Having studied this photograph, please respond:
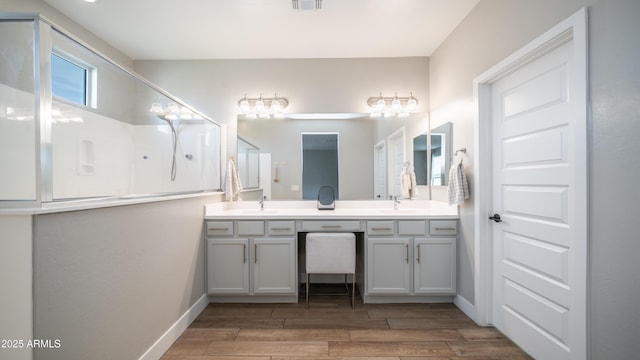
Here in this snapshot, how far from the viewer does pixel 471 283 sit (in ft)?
7.18

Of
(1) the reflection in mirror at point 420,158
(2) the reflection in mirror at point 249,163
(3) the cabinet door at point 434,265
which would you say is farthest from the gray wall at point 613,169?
(2) the reflection in mirror at point 249,163

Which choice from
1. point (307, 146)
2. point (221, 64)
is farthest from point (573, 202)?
point (221, 64)

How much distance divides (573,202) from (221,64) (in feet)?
10.9

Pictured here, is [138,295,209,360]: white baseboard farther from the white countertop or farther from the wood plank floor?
the white countertop

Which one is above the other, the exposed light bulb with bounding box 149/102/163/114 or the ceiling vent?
the ceiling vent

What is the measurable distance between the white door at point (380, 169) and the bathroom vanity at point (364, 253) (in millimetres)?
594

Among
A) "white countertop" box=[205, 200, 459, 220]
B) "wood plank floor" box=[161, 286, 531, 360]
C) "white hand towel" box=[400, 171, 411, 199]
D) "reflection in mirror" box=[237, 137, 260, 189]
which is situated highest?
"reflection in mirror" box=[237, 137, 260, 189]

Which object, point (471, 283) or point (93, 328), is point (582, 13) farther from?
point (93, 328)

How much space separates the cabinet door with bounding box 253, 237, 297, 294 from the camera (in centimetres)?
241

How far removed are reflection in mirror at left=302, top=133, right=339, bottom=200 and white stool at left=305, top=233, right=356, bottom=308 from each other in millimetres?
722

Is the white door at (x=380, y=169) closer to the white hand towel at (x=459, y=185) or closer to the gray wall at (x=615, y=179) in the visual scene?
the white hand towel at (x=459, y=185)

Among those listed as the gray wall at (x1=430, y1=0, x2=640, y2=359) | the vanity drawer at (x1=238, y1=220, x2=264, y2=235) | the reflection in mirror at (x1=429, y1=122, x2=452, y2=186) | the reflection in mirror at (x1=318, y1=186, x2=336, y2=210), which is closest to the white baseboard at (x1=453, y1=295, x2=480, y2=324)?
the gray wall at (x1=430, y1=0, x2=640, y2=359)

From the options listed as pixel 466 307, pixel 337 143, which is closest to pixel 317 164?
pixel 337 143

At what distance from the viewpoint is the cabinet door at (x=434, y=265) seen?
2.39 metres
